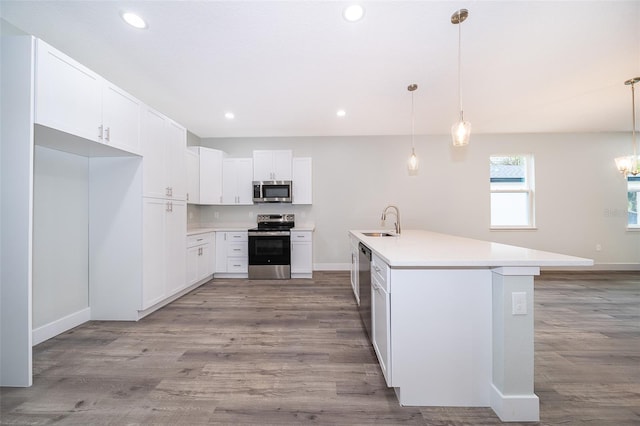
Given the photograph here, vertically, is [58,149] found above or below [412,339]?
above

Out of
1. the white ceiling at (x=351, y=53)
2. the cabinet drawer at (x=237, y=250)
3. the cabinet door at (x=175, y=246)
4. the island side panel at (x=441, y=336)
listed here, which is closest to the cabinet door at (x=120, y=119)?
the white ceiling at (x=351, y=53)

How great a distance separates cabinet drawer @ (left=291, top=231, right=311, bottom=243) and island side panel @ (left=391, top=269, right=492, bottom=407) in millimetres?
3031

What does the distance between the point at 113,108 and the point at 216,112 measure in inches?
64.5

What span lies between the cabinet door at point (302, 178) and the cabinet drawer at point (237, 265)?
1.62 m

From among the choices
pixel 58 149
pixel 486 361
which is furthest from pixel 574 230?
pixel 58 149

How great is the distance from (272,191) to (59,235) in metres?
2.90

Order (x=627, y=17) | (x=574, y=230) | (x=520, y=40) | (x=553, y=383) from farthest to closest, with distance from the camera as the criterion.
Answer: (x=574, y=230), (x=520, y=40), (x=627, y=17), (x=553, y=383)

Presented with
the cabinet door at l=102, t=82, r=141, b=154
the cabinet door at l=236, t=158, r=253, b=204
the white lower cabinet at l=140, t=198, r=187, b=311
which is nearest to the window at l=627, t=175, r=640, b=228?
the cabinet door at l=236, t=158, r=253, b=204

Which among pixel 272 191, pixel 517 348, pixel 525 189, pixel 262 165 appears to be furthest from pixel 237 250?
pixel 525 189

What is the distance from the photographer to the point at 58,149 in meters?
2.29

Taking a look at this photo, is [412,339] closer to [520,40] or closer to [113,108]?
[520,40]

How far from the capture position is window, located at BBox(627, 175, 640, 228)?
4805 mm

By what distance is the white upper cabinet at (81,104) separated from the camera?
1.68 metres

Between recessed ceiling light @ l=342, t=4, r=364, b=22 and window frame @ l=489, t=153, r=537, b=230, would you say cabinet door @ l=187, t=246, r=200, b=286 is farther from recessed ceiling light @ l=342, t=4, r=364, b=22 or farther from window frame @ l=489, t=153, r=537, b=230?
window frame @ l=489, t=153, r=537, b=230
